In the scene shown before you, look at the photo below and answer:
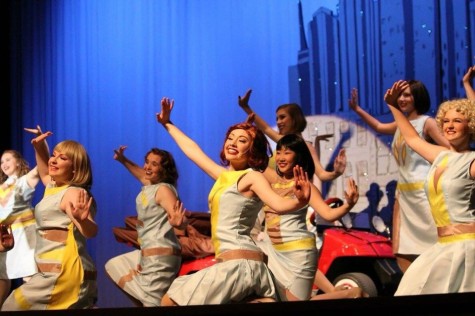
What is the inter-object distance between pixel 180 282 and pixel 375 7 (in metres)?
4.13

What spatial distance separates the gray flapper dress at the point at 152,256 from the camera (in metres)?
6.43

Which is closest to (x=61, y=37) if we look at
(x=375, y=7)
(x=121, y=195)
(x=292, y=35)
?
(x=121, y=195)

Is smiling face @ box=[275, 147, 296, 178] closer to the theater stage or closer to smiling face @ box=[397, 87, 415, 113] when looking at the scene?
smiling face @ box=[397, 87, 415, 113]

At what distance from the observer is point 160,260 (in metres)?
6.45

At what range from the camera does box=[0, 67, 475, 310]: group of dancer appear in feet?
15.0

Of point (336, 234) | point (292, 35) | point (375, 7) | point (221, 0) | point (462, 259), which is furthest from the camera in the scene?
point (221, 0)

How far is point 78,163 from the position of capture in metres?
5.34

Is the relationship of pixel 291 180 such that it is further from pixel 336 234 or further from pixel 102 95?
pixel 102 95

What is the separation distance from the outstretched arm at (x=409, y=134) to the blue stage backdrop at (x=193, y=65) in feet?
8.20

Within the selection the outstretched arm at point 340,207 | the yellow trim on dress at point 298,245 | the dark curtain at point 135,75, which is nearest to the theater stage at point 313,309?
the outstretched arm at point 340,207

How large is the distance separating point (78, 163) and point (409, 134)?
1.87 metres

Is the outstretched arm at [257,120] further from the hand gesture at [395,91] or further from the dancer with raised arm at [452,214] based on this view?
the dancer with raised arm at [452,214]

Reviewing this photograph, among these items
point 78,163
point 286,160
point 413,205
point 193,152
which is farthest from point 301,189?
point 413,205

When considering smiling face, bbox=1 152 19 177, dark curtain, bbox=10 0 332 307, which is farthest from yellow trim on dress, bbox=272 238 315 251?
dark curtain, bbox=10 0 332 307
